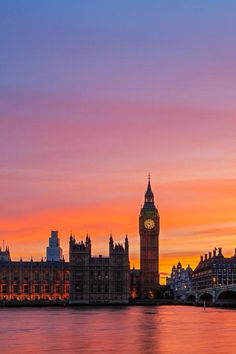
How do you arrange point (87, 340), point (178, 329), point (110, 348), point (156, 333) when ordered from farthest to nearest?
point (178, 329) < point (156, 333) < point (87, 340) < point (110, 348)

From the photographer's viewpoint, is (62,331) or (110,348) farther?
(62,331)

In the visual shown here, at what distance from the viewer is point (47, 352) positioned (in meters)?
68.9

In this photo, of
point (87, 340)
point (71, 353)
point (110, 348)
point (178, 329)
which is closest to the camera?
point (71, 353)

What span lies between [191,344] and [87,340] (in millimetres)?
11664

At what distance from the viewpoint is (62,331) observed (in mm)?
95438

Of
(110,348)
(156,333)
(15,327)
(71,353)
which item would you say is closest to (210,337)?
(156,333)

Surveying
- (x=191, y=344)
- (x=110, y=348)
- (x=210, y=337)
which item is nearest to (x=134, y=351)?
(x=110, y=348)

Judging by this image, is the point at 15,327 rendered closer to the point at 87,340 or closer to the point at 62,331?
the point at 62,331

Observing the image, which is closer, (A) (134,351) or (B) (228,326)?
(A) (134,351)

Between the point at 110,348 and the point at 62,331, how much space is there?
76.8ft

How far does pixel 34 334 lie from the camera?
301 ft

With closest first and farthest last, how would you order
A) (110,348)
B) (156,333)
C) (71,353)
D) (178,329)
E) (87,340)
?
(71,353), (110,348), (87,340), (156,333), (178,329)

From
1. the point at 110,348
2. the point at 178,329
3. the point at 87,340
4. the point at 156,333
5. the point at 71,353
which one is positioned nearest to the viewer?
the point at 71,353

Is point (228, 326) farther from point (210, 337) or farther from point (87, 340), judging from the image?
point (87, 340)
